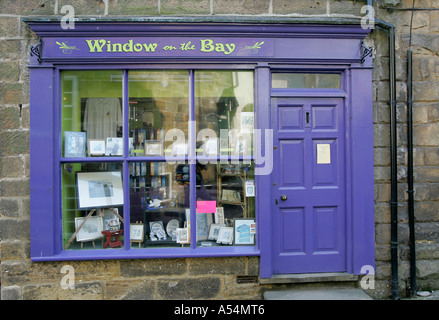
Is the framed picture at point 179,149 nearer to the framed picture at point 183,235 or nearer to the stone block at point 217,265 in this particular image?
the framed picture at point 183,235

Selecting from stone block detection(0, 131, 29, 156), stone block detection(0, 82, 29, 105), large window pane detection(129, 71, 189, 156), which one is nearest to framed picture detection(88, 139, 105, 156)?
large window pane detection(129, 71, 189, 156)

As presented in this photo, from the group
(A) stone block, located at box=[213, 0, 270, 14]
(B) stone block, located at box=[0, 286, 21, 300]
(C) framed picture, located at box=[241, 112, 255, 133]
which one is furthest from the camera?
(C) framed picture, located at box=[241, 112, 255, 133]

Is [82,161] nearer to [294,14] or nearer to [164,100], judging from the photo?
[164,100]

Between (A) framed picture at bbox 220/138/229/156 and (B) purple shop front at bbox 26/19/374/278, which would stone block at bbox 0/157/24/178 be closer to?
(B) purple shop front at bbox 26/19/374/278

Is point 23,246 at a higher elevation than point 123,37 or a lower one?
lower

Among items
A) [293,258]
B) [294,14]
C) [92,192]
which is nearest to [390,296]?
[293,258]

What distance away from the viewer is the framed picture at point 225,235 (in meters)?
4.36

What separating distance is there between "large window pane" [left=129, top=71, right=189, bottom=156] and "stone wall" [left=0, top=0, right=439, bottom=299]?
870mm

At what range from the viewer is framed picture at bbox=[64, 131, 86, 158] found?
4.23 meters

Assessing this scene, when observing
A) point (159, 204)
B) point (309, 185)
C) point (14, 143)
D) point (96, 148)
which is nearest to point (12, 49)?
point (14, 143)

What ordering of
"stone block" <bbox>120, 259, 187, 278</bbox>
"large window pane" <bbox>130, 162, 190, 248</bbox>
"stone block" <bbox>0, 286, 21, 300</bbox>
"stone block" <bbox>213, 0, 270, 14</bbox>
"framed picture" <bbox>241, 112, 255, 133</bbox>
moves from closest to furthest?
"stone block" <bbox>0, 286, 21, 300</bbox> < "stone block" <bbox>120, 259, 187, 278</bbox> < "stone block" <bbox>213, 0, 270, 14</bbox> < "large window pane" <bbox>130, 162, 190, 248</bbox> < "framed picture" <bbox>241, 112, 255, 133</bbox>

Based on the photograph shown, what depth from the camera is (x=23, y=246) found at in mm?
4020

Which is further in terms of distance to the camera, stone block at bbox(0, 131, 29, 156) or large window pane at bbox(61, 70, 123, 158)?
large window pane at bbox(61, 70, 123, 158)

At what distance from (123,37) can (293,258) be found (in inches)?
149
